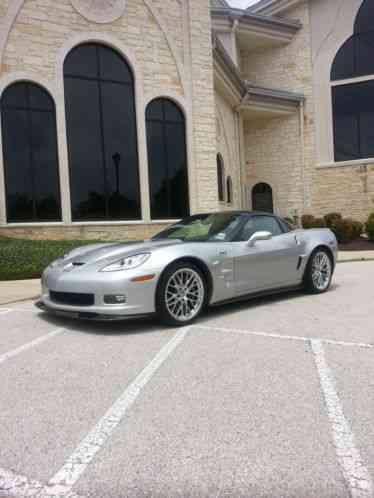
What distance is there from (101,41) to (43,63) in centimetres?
196

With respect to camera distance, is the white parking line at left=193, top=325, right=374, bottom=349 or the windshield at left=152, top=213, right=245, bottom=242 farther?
the windshield at left=152, top=213, right=245, bottom=242

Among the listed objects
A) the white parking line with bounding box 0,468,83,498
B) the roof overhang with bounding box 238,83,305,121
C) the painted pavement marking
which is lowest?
the white parking line with bounding box 0,468,83,498

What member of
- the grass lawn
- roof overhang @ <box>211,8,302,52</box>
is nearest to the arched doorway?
roof overhang @ <box>211,8,302,52</box>

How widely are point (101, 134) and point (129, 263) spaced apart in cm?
998

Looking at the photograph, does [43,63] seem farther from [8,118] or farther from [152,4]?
[152,4]

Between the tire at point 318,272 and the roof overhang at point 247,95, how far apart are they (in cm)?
1264

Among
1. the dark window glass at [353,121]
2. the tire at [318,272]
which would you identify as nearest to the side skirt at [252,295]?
the tire at [318,272]

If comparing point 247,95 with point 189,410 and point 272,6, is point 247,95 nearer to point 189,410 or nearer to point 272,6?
point 272,6

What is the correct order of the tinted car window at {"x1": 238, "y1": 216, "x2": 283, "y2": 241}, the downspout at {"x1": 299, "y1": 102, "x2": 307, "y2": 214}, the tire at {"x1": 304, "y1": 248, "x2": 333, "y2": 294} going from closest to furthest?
the tinted car window at {"x1": 238, "y1": 216, "x2": 283, "y2": 241} → the tire at {"x1": 304, "y1": 248, "x2": 333, "y2": 294} → the downspout at {"x1": 299, "y1": 102, "x2": 307, "y2": 214}

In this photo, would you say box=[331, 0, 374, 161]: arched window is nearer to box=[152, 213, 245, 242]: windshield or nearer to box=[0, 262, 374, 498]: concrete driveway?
box=[152, 213, 245, 242]: windshield

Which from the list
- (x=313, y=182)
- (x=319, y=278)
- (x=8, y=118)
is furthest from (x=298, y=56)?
(x=319, y=278)

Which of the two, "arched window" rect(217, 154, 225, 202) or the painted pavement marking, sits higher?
"arched window" rect(217, 154, 225, 202)

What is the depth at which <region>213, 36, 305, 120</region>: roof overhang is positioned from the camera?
58.9 ft

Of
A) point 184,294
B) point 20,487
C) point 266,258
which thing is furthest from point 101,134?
point 20,487
